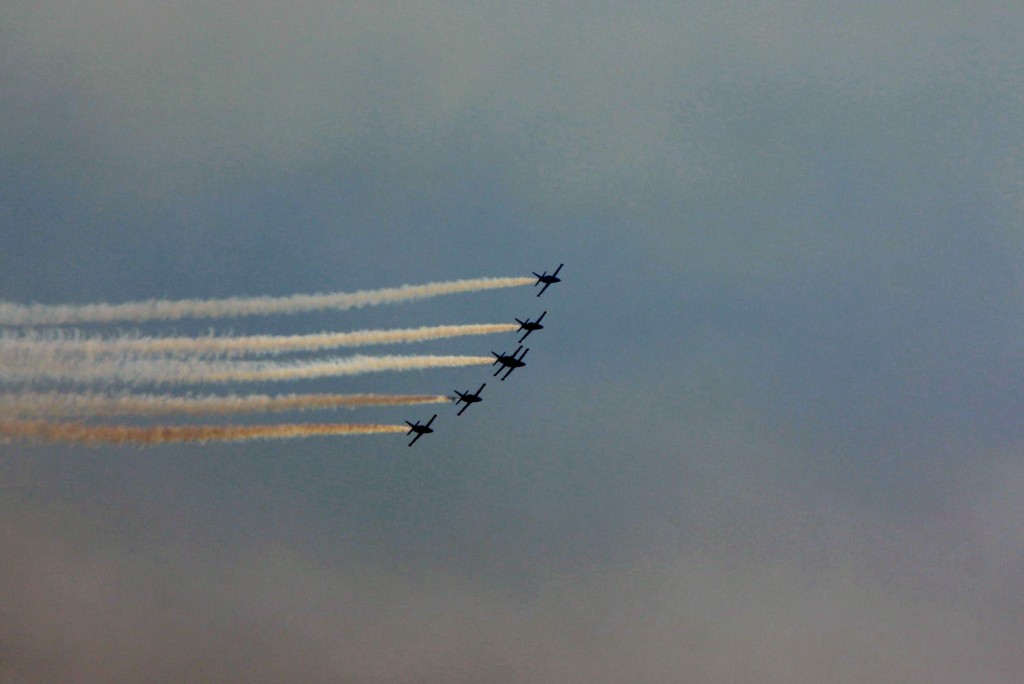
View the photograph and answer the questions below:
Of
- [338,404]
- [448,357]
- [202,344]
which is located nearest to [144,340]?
[202,344]

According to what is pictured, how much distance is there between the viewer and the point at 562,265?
11175 cm

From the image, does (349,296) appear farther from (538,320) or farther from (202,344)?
(538,320)

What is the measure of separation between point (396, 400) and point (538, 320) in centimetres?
1703

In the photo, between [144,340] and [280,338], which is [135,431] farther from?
[280,338]

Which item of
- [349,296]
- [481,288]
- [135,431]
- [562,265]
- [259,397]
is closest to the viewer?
[135,431]

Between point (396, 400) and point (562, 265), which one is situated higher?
point (562, 265)

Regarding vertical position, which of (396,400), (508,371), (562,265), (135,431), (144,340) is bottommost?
(135,431)

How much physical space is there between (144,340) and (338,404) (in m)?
13.5

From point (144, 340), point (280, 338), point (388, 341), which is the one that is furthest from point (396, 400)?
point (144, 340)

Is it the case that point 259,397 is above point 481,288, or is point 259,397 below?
below

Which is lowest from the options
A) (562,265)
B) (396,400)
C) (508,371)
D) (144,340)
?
(144,340)

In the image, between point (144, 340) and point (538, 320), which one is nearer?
point (144, 340)

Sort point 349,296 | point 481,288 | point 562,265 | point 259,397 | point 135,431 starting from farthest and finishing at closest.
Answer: point 562,265 → point 481,288 → point 349,296 → point 259,397 → point 135,431

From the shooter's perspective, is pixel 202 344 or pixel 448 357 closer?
pixel 202 344
